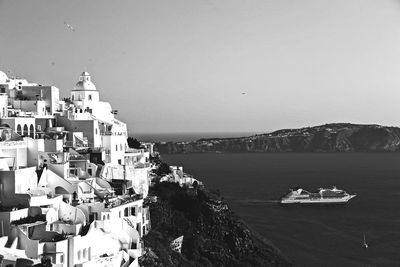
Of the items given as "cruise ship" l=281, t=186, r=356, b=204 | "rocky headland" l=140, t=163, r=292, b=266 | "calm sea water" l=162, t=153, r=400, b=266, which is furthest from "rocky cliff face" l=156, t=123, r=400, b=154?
"rocky headland" l=140, t=163, r=292, b=266

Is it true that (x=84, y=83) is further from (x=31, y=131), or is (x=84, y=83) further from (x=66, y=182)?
(x=66, y=182)

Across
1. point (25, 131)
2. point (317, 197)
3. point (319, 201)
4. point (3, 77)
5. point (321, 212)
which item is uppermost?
point (3, 77)

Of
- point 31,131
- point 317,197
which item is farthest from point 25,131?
point 317,197

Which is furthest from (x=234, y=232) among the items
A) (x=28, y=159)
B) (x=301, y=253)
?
(x=28, y=159)

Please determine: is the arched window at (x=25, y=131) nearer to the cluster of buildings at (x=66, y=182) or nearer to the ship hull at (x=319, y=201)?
the cluster of buildings at (x=66, y=182)

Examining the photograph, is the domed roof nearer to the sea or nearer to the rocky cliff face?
the sea
